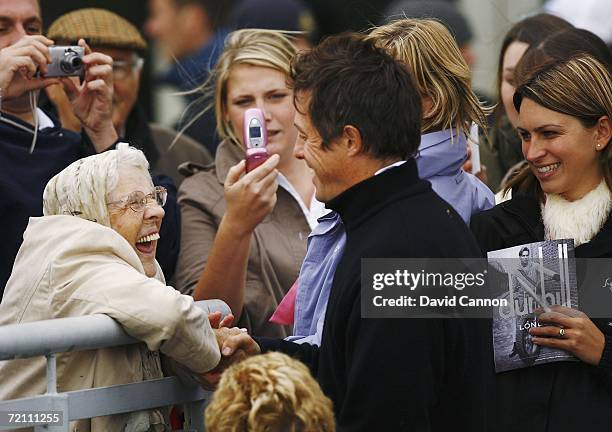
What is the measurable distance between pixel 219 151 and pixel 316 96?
65.8 inches

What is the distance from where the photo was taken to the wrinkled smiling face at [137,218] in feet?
11.2

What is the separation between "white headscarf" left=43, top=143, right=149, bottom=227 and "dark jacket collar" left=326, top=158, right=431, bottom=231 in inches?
28.6

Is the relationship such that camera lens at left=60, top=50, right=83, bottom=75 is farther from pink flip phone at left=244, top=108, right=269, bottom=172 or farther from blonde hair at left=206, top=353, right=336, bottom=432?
blonde hair at left=206, top=353, right=336, bottom=432

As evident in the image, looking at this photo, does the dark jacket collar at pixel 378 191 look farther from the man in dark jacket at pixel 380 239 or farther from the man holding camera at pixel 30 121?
the man holding camera at pixel 30 121

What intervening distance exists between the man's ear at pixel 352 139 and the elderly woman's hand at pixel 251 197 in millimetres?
1018

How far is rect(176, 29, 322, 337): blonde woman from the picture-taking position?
402 cm

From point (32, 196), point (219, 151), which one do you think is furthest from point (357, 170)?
point (219, 151)

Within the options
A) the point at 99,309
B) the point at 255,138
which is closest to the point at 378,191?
the point at 99,309

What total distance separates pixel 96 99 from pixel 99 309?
156cm

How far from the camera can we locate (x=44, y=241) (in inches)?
125

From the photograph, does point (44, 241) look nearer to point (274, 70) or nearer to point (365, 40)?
point (365, 40)

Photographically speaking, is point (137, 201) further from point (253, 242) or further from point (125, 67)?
point (125, 67)

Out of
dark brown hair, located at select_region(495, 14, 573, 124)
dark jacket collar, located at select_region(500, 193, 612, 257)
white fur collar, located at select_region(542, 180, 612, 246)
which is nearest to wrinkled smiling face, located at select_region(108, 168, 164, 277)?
dark jacket collar, located at select_region(500, 193, 612, 257)

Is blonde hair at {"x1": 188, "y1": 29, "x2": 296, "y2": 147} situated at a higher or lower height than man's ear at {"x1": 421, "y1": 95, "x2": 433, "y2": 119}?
higher
